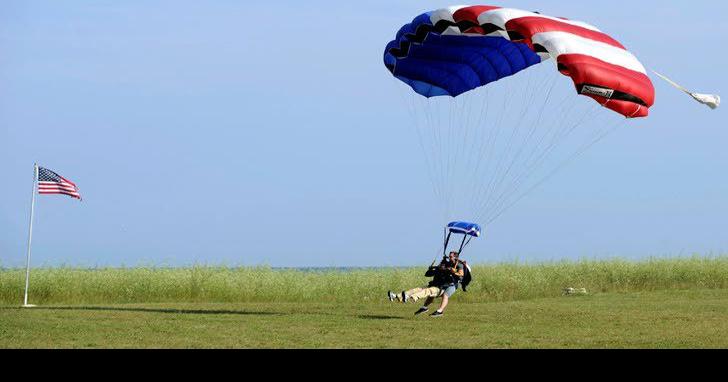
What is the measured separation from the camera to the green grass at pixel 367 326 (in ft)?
49.4

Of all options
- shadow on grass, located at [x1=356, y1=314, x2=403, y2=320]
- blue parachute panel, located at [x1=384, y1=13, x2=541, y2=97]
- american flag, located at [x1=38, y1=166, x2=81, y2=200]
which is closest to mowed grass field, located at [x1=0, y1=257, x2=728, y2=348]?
shadow on grass, located at [x1=356, y1=314, x2=403, y2=320]

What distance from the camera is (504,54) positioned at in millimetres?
19016

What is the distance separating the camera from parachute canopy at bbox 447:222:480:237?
17656 mm

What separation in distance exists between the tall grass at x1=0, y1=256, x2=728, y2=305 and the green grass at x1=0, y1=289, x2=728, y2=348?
354 centimetres

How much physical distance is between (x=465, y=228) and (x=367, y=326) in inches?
107

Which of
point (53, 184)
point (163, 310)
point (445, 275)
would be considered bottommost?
point (163, 310)

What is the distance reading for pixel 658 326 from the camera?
18484 millimetres

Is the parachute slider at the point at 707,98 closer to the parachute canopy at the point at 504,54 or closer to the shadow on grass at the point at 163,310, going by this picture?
the parachute canopy at the point at 504,54

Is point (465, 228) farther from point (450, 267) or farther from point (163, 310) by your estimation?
point (163, 310)

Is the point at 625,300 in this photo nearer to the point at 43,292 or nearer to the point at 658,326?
the point at 658,326

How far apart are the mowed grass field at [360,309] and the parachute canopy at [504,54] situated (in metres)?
4.33

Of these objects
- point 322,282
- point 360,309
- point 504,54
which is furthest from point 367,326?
point 322,282

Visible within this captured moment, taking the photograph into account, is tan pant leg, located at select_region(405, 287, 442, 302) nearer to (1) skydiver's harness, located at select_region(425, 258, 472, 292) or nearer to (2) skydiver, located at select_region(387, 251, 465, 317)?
(2) skydiver, located at select_region(387, 251, 465, 317)

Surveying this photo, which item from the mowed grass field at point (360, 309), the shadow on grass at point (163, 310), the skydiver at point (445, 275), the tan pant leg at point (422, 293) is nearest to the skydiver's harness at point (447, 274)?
the skydiver at point (445, 275)
